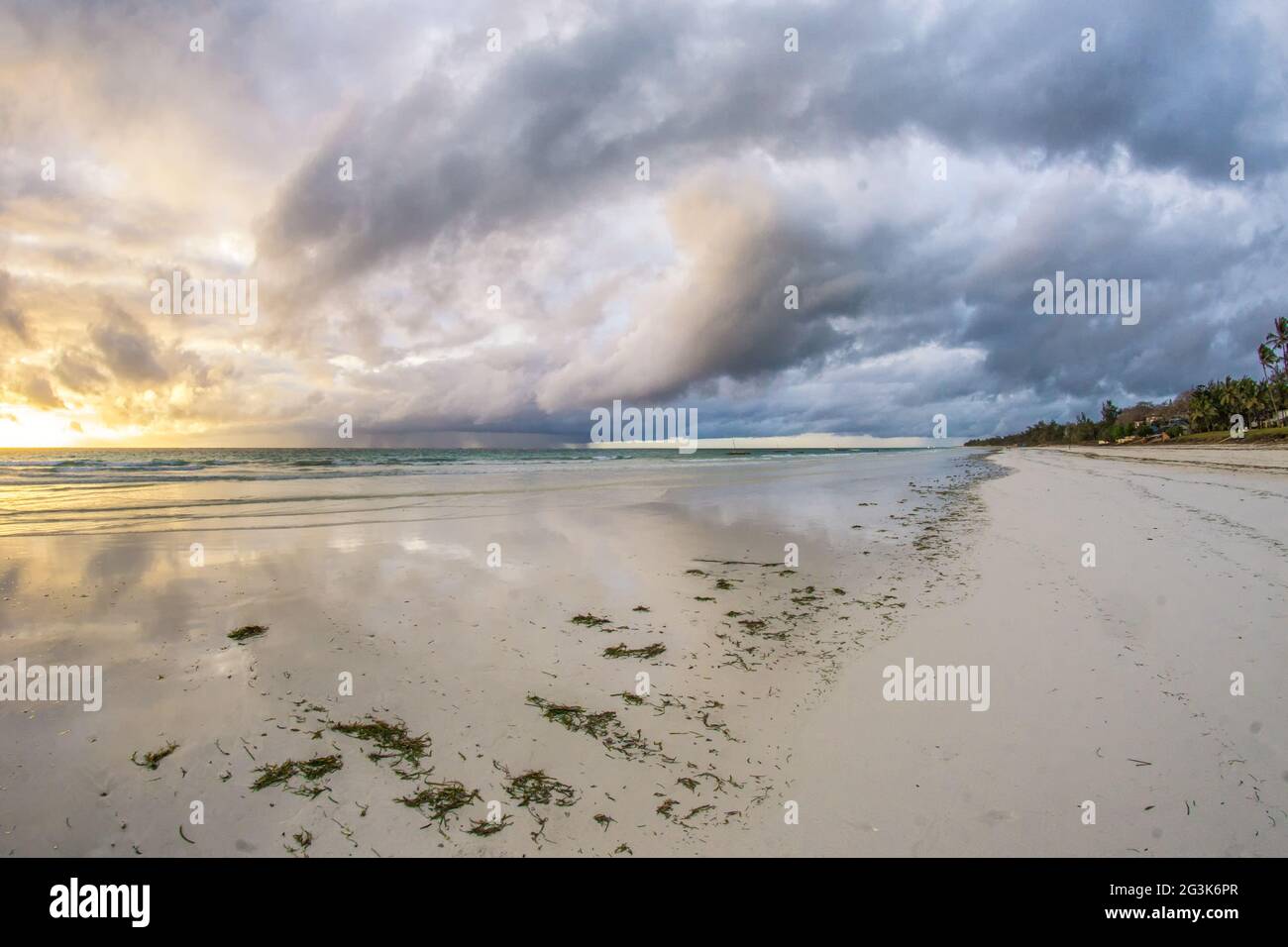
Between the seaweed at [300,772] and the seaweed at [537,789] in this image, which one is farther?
the seaweed at [300,772]

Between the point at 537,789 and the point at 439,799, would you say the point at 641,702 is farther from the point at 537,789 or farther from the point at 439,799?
the point at 439,799

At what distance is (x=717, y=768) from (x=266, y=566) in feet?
32.3

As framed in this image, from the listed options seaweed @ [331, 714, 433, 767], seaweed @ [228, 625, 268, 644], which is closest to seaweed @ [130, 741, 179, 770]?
seaweed @ [331, 714, 433, 767]

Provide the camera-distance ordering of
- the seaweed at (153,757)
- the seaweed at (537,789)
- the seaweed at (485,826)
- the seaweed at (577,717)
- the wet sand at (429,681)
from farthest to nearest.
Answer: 1. the seaweed at (577,717)
2. the seaweed at (153,757)
3. the seaweed at (537,789)
4. the wet sand at (429,681)
5. the seaweed at (485,826)

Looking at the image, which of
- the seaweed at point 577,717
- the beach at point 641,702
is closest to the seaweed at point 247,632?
the beach at point 641,702

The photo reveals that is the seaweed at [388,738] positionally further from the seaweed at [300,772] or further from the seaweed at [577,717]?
the seaweed at [577,717]

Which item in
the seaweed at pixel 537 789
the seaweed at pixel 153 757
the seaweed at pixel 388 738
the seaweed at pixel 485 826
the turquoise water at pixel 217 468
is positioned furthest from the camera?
the turquoise water at pixel 217 468

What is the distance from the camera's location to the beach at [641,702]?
364cm

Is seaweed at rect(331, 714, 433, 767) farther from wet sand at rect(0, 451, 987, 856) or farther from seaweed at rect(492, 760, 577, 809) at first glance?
seaweed at rect(492, 760, 577, 809)

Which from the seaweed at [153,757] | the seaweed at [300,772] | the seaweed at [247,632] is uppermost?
the seaweed at [247,632]

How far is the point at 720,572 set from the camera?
10312mm

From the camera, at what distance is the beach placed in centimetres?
364
